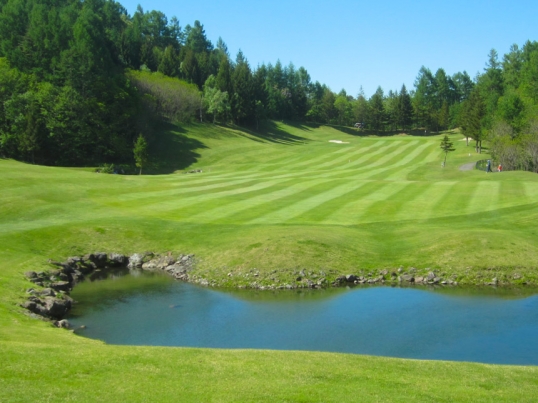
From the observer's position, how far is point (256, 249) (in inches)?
1533

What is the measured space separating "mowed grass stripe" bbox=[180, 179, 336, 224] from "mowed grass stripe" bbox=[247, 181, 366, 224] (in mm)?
1201

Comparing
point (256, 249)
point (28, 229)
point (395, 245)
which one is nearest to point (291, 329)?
point (256, 249)

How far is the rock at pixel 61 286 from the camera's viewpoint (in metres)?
34.3

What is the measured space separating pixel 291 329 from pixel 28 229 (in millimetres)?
25660

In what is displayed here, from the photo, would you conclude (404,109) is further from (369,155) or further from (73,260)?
(73,260)

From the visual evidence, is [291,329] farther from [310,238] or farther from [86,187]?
[86,187]

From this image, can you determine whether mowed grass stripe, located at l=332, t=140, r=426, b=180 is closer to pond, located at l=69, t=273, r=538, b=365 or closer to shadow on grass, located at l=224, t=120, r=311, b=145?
shadow on grass, located at l=224, t=120, r=311, b=145

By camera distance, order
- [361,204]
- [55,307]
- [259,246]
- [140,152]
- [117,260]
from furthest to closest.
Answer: [140,152] < [361,204] < [117,260] < [259,246] < [55,307]

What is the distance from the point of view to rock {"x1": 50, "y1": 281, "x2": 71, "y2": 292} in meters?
34.3

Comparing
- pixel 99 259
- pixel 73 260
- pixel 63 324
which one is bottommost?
pixel 63 324

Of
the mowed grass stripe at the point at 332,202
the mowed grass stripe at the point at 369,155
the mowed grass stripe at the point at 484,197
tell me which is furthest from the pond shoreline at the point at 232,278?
the mowed grass stripe at the point at 369,155

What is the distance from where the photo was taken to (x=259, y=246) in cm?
3916

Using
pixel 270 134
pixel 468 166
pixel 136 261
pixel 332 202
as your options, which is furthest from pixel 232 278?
pixel 270 134

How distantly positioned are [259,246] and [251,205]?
1287 centimetres
